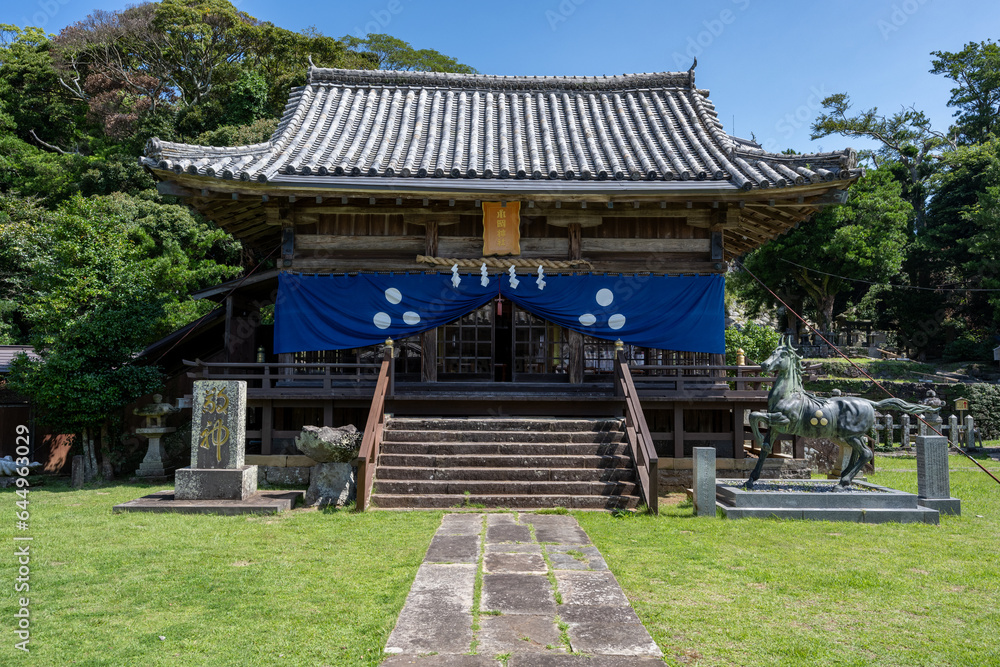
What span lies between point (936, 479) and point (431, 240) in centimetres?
946

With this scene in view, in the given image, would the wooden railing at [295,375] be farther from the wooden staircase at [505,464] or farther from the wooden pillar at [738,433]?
the wooden pillar at [738,433]

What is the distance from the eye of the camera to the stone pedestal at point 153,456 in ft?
41.6

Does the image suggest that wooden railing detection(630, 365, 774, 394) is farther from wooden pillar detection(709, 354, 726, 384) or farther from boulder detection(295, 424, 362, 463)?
boulder detection(295, 424, 362, 463)

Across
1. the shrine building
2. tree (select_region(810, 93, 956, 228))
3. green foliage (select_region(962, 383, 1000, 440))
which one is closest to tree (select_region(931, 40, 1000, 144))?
tree (select_region(810, 93, 956, 228))

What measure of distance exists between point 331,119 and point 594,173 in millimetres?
6966

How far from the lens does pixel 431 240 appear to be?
Result: 1269cm

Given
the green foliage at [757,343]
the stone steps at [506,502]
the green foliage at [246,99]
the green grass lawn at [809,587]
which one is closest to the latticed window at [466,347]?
the stone steps at [506,502]

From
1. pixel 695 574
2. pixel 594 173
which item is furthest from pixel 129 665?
pixel 594 173

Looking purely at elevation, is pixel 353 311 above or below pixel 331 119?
below

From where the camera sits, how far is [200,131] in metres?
28.9

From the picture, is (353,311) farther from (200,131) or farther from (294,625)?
(200,131)

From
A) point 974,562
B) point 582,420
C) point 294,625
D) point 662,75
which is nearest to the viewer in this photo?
point 294,625

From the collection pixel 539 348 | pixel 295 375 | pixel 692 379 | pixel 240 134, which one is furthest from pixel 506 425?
pixel 240 134

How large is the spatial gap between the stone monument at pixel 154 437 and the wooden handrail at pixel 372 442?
17.1 ft
